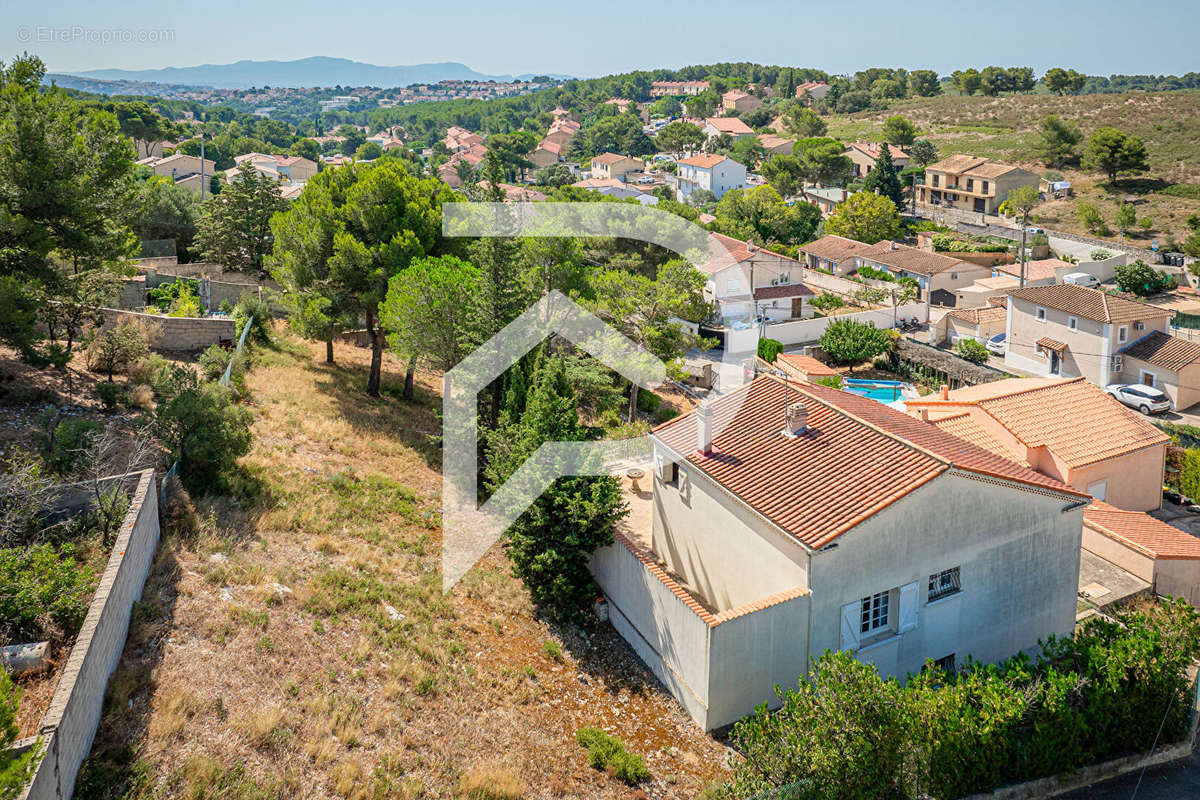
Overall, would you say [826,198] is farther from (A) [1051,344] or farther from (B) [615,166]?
(A) [1051,344]

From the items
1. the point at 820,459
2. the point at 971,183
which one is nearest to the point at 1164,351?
the point at 820,459

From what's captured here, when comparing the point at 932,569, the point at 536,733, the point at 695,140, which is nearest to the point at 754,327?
the point at 932,569

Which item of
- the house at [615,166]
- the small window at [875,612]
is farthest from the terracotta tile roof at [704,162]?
the small window at [875,612]

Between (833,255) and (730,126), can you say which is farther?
(730,126)

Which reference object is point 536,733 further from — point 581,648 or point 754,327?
Result: point 754,327

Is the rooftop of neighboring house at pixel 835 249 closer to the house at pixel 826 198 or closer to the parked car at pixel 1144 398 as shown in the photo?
Answer: the house at pixel 826 198

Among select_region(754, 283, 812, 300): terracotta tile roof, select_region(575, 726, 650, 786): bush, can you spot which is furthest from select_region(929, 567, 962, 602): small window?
select_region(754, 283, 812, 300): terracotta tile roof
